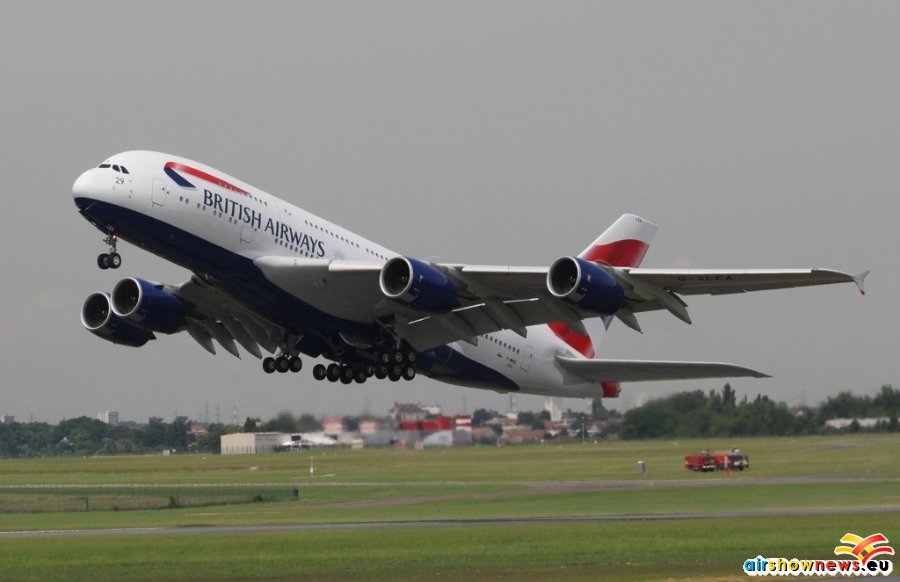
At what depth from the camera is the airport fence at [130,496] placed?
61.2m

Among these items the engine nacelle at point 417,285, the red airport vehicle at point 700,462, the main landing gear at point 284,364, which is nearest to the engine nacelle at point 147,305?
the main landing gear at point 284,364

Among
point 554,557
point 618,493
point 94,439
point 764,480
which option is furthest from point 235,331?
point 94,439

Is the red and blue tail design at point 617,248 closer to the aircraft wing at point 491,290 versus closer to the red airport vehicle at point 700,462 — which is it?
the aircraft wing at point 491,290

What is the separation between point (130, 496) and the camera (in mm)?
67000

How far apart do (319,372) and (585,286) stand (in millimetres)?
12420

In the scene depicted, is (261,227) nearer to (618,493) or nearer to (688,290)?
(688,290)

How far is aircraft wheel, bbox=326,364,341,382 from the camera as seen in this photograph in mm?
44919

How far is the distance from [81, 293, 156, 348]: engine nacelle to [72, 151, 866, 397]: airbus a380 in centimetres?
5

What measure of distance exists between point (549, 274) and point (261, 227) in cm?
833

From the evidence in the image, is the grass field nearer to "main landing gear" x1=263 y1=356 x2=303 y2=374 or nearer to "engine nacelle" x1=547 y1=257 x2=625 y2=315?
"main landing gear" x1=263 y1=356 x2=303 y2=374

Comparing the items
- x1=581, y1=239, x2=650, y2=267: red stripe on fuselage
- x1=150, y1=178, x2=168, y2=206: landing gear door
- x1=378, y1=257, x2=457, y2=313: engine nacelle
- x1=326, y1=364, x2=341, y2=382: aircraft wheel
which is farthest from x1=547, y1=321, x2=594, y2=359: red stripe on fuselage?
x1=150, y1=178, x2=168, y2=206: landing gear door

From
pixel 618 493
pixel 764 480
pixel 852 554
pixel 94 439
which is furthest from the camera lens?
pixel 94 439

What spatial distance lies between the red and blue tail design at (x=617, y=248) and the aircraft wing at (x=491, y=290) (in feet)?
28.3

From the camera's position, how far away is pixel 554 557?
35.1 metres
